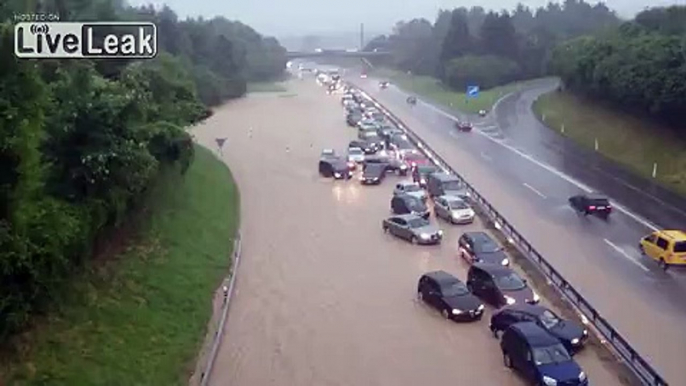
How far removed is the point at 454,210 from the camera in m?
29.8

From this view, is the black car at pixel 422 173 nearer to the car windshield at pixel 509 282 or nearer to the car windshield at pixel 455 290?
the car windshield at pixel 509 282

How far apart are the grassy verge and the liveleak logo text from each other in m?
96.4

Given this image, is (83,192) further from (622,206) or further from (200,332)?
(622,206)

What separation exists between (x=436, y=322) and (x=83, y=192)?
336 inches

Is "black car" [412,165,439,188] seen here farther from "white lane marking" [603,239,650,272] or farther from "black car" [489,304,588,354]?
"black car" [489,304,588,354]

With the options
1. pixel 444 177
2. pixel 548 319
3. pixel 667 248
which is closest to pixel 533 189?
pixel 444 177

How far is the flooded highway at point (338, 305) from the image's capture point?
16.8 metres

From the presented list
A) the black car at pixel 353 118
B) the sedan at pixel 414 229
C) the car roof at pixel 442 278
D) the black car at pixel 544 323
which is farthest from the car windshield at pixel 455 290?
the black car at pixel 353 118

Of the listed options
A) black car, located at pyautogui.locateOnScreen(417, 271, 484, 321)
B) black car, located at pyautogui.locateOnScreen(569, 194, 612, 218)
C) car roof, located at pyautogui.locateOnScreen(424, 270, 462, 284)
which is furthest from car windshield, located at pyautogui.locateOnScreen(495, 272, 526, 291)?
black car, located at pyautogui.locateOnScreen(569, 194, 612, 218)

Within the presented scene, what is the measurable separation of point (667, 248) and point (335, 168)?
1997 centimetres

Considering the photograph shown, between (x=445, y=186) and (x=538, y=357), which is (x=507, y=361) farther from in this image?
(x=445, y=186)

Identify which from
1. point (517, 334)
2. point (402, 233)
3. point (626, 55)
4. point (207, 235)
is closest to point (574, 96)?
point (626, 55)

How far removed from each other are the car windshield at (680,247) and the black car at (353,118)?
42791 millimetres

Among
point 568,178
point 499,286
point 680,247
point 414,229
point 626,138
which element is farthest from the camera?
point 626,138
